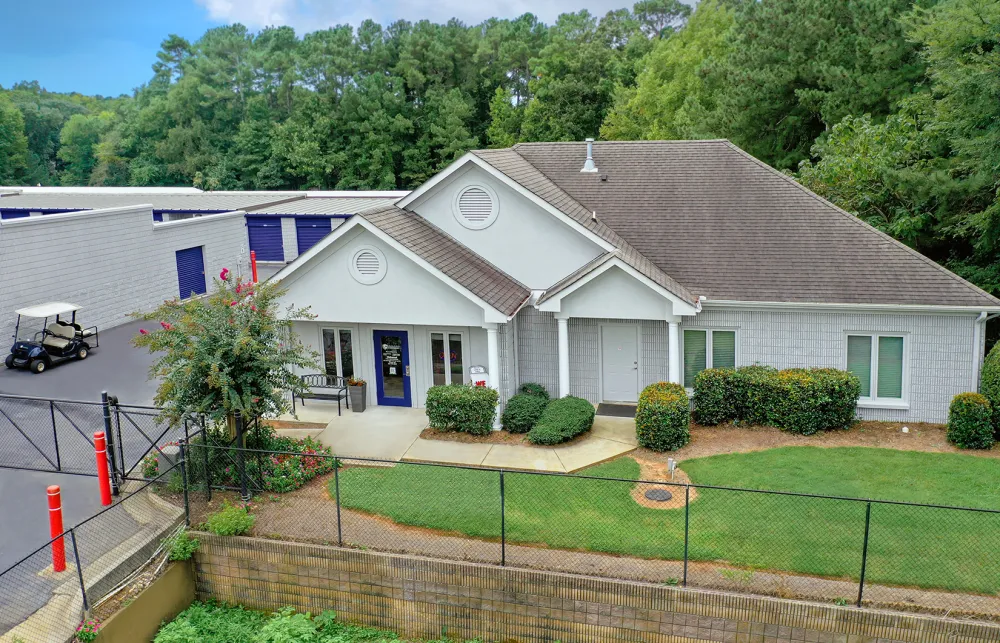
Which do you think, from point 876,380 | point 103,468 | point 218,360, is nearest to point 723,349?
point 876,380

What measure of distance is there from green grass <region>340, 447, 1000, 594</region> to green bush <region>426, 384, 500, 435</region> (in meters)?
2.66

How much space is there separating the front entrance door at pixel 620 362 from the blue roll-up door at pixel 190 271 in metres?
17.9

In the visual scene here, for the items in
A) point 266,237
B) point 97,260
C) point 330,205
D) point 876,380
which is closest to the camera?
point 876,380

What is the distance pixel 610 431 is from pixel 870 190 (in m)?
13.4

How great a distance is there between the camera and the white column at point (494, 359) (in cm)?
1955

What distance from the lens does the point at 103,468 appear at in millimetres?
15547

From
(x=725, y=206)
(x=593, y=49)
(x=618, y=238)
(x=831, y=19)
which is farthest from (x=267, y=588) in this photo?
(x=593, y=49)

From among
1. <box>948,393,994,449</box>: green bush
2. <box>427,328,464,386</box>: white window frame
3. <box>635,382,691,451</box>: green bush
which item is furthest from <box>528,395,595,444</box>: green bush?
<box>948,393,994,449</box>: green bush

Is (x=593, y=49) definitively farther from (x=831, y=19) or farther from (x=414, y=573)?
(x=414, y=573)

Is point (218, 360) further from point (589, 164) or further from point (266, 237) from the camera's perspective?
point (266, 237)

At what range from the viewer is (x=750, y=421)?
1928 centimetres

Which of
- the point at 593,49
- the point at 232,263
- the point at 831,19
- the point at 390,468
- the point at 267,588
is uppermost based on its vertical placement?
the point at 593,49

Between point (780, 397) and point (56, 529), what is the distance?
14351 millimetres

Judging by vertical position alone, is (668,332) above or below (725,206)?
below
